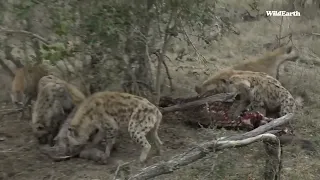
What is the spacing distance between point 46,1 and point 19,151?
A: 177cm

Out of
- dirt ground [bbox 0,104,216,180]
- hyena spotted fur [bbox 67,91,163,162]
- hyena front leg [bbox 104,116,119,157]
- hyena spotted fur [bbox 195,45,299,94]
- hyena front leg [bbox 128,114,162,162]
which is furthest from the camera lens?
hyena spotted fur [bbox 195,45,299,94]

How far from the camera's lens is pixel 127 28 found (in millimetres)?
6160

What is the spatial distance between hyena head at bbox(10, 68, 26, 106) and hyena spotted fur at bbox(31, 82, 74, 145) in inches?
19.3

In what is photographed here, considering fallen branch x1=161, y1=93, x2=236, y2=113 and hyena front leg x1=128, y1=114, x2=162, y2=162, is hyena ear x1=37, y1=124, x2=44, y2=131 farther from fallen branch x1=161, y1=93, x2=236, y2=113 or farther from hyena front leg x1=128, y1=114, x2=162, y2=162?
fallen branch x1=161, y1=93, x2=236, y2=113

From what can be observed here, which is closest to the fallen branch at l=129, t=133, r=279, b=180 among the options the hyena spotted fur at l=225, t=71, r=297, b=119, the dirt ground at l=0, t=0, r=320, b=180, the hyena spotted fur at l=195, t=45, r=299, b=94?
the dirt ground at l=0, t=0, r=320, b=180

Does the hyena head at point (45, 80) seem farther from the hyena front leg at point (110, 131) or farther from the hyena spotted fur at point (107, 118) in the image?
the hyena front leg at point (110, 131)

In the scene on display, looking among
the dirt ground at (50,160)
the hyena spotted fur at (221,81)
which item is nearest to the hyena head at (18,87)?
the dirt ground at (50,160)

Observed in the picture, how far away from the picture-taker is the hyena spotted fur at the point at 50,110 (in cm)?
639

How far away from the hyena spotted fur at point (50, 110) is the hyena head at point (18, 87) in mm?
490

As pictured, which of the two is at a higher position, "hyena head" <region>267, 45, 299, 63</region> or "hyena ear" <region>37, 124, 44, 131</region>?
"hyena head" <region>267, 45, 299, 63</region>

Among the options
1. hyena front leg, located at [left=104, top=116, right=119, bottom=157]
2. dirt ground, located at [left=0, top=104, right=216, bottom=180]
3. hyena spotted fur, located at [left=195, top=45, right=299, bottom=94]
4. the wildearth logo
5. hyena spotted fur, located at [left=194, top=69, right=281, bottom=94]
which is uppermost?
the wildearth logo

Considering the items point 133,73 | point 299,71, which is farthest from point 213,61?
point 133,73

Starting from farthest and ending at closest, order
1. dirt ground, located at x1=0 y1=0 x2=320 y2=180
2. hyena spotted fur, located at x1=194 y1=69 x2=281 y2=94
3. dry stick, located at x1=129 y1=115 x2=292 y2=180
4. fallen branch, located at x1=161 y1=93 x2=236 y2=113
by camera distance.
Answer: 1. hyena spotted fur, located at x1=194 y1=69 x2=281 y2=94
2. fallen branch, located at x1=161 y1=93 x2=236 y2=113
3. dirt ground, located at x1=0 y1=0 x2=320 y2=180
4. dry stick, located at x1=129 y1=115 x2=292 y2=180

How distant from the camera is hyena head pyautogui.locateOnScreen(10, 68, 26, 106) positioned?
7218 millimetres
